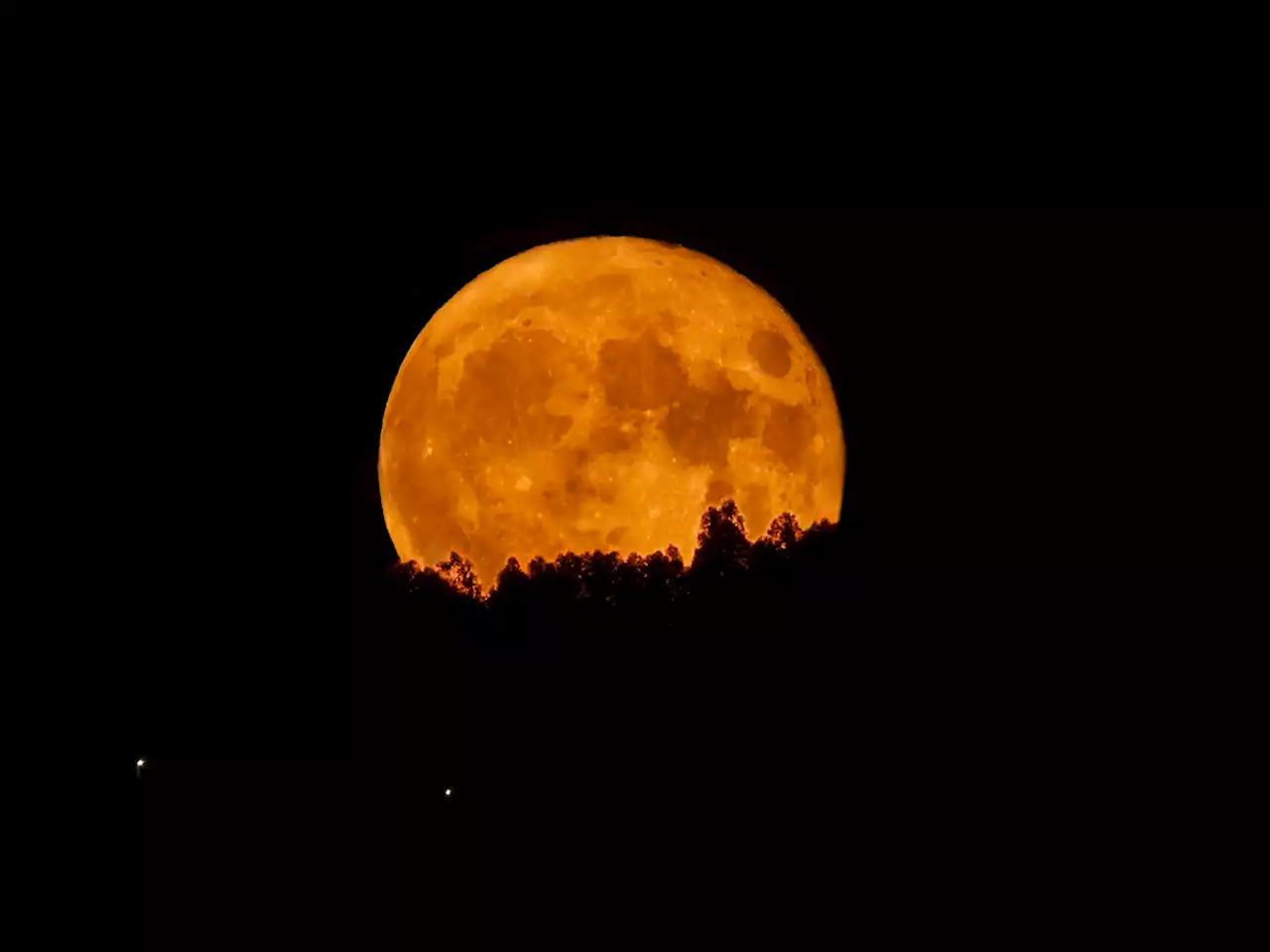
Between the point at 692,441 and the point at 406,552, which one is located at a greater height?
the point at 692,441

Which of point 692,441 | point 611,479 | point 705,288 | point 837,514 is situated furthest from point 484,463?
point 837,514

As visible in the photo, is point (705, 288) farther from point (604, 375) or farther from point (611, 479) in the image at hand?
point (611, 479)

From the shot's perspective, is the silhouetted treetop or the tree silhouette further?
the tree silhouette

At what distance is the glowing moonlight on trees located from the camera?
9.08 ft

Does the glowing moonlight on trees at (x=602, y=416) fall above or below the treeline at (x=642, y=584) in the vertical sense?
above

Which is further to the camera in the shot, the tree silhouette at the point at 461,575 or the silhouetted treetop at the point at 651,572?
the tree silhouette at the point at 461,575

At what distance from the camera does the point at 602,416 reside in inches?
109

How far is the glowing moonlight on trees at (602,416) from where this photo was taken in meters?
2.77

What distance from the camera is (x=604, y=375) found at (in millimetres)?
2775

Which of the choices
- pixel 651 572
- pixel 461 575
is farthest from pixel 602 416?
pixel 461 575

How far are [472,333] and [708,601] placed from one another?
871 mm

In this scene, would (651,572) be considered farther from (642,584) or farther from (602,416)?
(602,416)

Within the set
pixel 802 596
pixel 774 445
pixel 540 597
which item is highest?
pixel 774 445

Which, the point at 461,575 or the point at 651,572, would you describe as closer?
the point at 651,572
